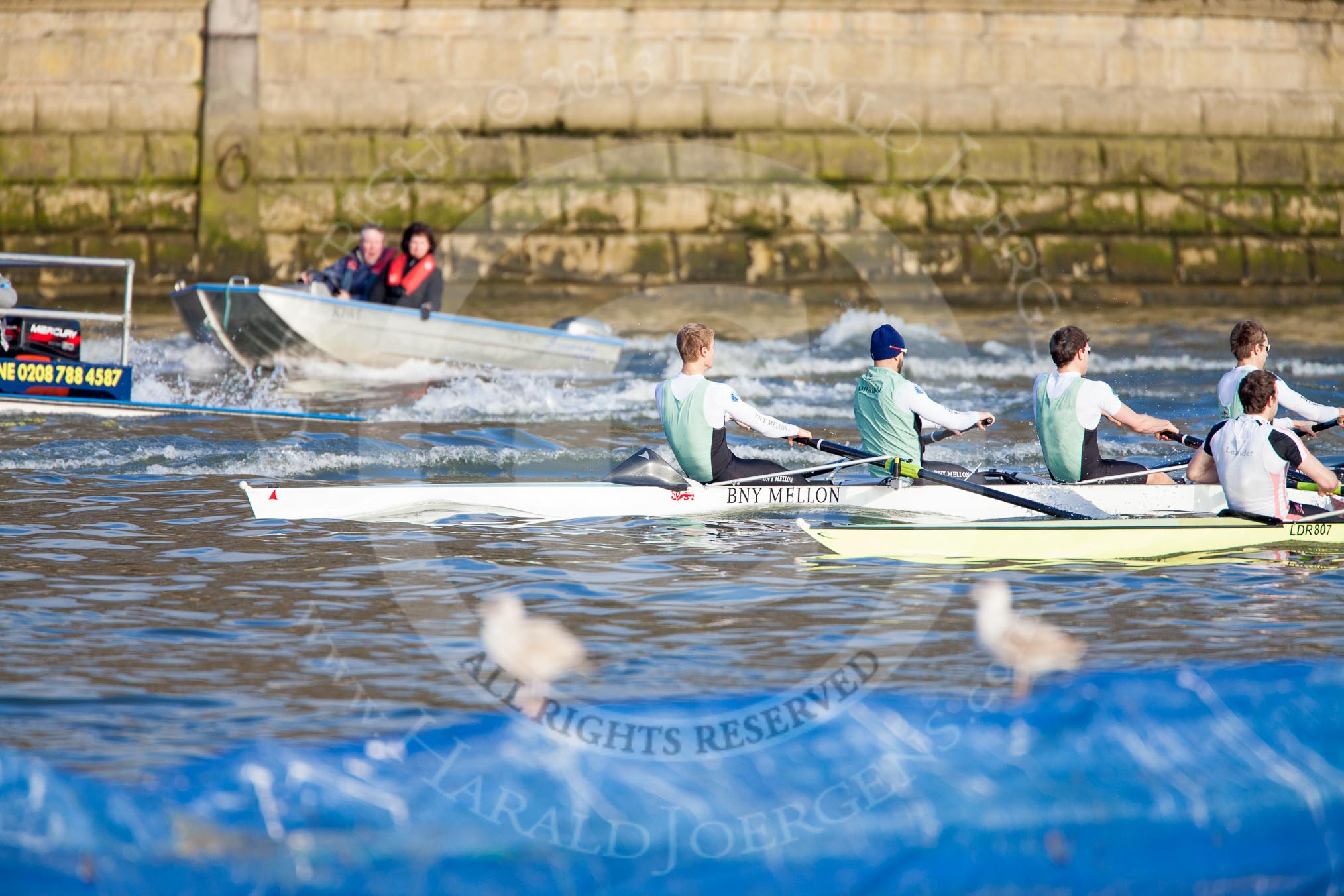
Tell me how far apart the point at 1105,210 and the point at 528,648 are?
14032mm

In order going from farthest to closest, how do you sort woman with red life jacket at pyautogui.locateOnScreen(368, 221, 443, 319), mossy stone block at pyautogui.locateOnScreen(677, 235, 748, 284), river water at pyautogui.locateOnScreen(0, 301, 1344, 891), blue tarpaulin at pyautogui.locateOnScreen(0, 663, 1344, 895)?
mossy stone block at pyautogui.locateOnScreen(677, 235, 748, 284) → woman with red life jacket at pyautogui.locateOnScreen(368, 221, 443, 319) → river water at pyautogui.locateOnScreen(0, 301, 1344, 891) → blue tarpaulin at pyautogui.locateOnScreen(0, 663, 1344, 895)

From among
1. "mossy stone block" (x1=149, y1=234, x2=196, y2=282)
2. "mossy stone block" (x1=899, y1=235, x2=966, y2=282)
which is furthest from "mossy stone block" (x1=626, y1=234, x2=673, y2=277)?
"mossy stone block" (x1=149, y1=234, x2=196, y2=282)

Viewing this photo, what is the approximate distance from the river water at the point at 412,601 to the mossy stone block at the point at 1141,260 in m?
7.59

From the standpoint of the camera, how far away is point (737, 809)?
12.9 ft

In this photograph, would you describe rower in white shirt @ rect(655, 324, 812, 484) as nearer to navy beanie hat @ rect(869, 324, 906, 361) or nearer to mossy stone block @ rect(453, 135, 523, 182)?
navy beanie hat @ rect(869, 324, 906, 361)

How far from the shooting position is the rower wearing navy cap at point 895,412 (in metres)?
7.18

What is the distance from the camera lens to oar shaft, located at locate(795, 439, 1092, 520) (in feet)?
23.2

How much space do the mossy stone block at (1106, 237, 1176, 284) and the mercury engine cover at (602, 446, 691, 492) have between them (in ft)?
38.2

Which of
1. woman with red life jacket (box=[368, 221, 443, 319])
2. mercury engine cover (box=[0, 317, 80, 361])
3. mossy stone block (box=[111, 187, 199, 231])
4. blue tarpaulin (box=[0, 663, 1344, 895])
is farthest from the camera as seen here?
mossy stone block (box=[111, 187, 199, 231])

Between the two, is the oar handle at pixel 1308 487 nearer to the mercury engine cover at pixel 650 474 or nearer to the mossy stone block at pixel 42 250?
the mercury engine cover at pixel 650 474

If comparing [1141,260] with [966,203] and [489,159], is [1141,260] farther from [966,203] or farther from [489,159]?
[489,159]

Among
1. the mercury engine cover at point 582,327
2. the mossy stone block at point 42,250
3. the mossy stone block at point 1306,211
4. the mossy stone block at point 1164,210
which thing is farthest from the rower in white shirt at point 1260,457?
the mossy stone block at point 42,250

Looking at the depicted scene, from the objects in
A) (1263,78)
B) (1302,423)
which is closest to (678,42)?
(1263,78)

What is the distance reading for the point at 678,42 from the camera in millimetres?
16766
